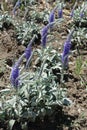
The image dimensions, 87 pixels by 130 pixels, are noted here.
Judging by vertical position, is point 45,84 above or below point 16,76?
below

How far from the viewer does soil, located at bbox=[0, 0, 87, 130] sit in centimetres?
467

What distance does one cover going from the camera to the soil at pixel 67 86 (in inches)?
184

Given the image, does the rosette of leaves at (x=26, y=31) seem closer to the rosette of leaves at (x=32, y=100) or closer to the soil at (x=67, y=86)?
the soil at (x=67, y=86)

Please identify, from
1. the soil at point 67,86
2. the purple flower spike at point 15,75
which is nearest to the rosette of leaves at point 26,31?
the soil at point 67,86

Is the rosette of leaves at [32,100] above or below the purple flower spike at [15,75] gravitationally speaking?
below

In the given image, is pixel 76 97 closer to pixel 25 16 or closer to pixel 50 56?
pixel 50 56

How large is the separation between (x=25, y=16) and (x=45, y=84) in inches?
101

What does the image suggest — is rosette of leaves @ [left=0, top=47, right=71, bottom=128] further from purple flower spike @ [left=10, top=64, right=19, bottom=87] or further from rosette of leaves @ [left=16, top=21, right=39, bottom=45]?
rosette of leaves @ [left=16, top=21, right=39, bottom=45]

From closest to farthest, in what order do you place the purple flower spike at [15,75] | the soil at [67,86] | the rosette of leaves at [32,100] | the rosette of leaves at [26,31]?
the purple flower spike at [15,75], the rosette of leaves at [32,100], the soil at [67,86], the rosette of leaves at [26,31]

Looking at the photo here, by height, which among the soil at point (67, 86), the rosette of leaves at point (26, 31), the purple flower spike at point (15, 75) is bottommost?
the soil at point (67, 86)

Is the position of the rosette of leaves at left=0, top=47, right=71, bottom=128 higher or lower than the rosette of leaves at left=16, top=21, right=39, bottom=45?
lower

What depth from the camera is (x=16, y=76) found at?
13.4 feet

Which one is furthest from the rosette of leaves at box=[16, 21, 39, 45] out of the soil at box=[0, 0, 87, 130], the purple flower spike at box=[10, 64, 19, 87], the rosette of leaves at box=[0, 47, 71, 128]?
the purple flower spike at box=[10, 64, 19, 87]

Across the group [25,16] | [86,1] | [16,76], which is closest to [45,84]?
[16,76]
